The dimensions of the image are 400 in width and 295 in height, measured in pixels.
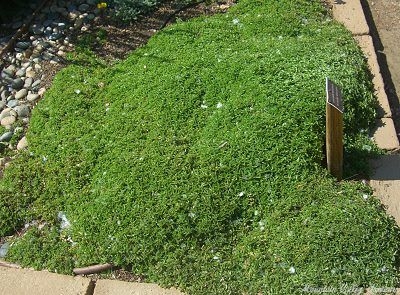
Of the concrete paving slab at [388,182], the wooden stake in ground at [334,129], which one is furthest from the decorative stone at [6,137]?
the concrete paving slab at [388,182]

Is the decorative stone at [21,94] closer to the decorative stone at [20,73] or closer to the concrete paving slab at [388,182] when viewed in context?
the decorative stone at [20,73]

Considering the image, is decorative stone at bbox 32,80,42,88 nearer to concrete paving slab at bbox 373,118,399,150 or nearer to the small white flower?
the small white flower

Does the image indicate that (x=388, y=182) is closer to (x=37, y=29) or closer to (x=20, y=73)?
(x=20, y=73)

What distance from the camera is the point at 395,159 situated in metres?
4.02

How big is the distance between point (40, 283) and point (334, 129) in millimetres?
2080

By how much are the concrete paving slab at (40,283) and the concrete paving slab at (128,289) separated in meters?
0.08

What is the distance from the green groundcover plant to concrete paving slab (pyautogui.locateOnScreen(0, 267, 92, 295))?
73 mm

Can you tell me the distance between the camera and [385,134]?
4.20 m

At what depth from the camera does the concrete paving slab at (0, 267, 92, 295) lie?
3.53 metres

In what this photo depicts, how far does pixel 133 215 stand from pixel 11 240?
2.89 ft

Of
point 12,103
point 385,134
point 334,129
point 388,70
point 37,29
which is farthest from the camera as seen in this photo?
point 37,29

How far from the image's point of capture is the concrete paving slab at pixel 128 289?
3.47 metres

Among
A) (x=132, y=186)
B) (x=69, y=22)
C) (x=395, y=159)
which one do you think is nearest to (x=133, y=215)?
(x=132, y=186)

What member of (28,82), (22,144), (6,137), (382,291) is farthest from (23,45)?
(382,291)
